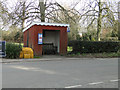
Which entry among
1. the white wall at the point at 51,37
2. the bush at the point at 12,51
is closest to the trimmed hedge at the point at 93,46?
the white wall at the point at 51,37

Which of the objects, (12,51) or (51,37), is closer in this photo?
(12,51)

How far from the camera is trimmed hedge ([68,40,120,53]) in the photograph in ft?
56.2

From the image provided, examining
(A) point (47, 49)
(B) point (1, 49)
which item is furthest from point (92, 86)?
(A) point (47, 49)

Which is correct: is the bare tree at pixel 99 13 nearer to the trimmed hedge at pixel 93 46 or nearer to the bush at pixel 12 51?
the trimmed hedge at pixel 93 46

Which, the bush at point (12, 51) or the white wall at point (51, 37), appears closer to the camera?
the bush at point (12, 51)

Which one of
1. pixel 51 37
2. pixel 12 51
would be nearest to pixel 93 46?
pixel 51 37

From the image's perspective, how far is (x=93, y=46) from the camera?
1803cm

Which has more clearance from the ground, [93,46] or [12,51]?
[93,46]

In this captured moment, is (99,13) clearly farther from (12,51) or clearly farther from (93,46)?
(12,51)

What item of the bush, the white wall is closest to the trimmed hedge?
the white wall

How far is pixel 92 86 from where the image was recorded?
5203 mm

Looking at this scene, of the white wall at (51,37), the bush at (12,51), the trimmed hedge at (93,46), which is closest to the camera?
the bush at (12,51)

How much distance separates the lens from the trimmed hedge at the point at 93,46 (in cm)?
1714

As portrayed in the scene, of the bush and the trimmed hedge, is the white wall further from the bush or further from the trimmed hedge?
the bush
